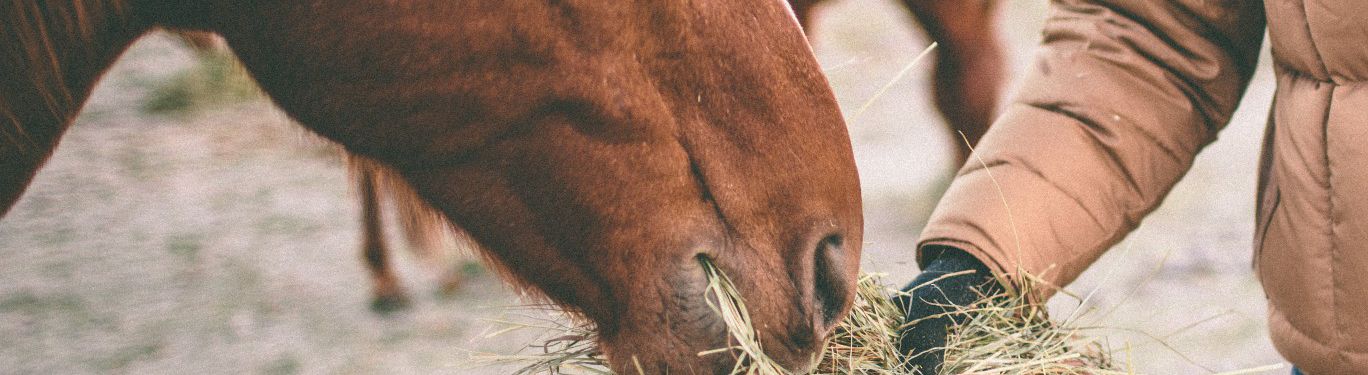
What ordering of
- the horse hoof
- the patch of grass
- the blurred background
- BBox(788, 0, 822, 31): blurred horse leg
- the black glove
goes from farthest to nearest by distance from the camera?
the patch of grass
BBox(788, 0, 822, 31): blurred horse leg
the horse hoof
the blurred background
the black glove

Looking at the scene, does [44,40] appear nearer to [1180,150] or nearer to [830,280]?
[830,280]

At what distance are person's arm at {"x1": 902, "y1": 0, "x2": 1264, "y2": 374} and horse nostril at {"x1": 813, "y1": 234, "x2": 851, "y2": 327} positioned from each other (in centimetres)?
14

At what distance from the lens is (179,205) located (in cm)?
414

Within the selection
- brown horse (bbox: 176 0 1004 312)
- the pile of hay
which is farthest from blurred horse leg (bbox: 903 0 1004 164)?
the pile of hay

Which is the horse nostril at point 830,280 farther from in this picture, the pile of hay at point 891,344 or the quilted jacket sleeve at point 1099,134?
the quilted jacket sleeve at point 1099,134

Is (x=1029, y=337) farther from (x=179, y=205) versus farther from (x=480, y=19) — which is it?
(x=179, y=205)

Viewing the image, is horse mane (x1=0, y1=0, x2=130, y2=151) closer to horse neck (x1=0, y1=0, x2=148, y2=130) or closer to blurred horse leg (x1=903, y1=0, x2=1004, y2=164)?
horse neck (x1=0, y1=0, x2=148, y2=130)

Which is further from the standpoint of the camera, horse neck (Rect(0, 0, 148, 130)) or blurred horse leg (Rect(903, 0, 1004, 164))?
blurred horse leg (Rect(903, 0, 1004, 164))

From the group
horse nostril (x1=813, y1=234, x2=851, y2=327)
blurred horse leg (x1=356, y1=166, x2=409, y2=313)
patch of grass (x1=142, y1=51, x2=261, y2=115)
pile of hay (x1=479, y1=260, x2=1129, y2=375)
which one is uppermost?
horse nostril (x1=813, y1=234, x2=851, y2=327)

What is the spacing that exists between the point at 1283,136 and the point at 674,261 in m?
0.81

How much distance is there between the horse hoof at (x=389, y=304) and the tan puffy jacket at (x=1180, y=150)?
2428mm

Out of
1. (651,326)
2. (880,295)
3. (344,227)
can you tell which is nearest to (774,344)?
(651,326)

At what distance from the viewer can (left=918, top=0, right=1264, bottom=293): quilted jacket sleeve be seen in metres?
1.31

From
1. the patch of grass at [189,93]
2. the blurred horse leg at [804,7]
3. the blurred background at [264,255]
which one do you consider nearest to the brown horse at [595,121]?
the blurred background at [264,255]
